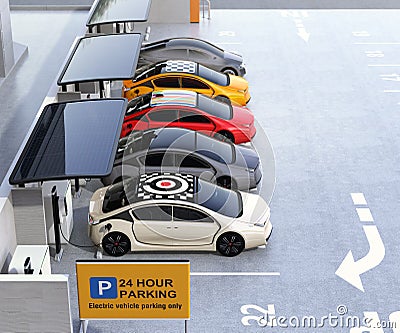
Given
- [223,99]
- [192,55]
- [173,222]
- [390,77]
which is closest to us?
[173,222]

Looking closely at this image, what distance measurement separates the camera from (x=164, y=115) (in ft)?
64.1

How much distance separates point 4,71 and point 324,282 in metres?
14.1

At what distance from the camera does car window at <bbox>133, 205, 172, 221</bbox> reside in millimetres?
15734

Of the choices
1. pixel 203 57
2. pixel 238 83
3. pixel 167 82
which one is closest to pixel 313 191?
pixel 238 83

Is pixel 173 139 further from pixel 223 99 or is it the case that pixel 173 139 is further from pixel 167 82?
pixel 167 82

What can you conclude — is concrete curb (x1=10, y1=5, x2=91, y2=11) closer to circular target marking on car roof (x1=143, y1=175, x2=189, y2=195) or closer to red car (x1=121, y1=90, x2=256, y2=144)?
red car (x1=121, y1=90, x2=256, y2=144)

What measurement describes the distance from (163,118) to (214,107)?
1614 millimetres

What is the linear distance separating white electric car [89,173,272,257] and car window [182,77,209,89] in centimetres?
604

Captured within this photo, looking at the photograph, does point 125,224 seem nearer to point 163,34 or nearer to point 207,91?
point 207,91

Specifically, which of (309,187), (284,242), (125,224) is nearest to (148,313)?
(125,224)

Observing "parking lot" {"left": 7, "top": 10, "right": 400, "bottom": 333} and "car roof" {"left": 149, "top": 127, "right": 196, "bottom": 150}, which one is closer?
"parking lot" {"left": 7, "top": 10, "right": 400, "bottom": 333}

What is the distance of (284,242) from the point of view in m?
16.5

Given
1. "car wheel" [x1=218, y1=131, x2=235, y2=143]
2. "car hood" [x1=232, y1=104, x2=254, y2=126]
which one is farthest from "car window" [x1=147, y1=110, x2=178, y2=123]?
"car hood" [x1=232, y1=104, x2=254, y2=126]

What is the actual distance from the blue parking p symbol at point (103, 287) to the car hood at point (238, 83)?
10820 millimetres
